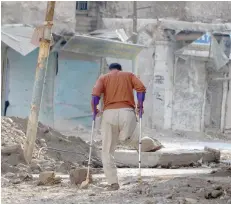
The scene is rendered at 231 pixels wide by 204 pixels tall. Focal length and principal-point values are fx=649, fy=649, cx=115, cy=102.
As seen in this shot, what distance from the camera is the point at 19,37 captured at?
723 inches

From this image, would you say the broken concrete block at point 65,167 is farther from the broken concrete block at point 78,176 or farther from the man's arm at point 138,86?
the man's arm at point 138,86

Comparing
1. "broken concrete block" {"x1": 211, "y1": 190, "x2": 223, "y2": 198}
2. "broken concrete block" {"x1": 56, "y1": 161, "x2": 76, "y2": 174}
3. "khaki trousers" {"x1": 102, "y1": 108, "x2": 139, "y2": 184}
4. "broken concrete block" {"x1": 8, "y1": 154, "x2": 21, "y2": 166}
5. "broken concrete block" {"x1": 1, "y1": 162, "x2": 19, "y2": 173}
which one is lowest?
"broken concrete block" {"x1": 56, "y1": 161, "x2": 76, "y2": 174}

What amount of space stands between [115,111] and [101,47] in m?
12.4

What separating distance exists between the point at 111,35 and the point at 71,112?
3.00 meters

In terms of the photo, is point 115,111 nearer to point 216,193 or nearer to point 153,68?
point 216,193

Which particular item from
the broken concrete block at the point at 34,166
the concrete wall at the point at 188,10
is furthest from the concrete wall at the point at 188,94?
the broken concrete block at the point at 34,166

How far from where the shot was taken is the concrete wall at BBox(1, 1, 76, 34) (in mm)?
20562

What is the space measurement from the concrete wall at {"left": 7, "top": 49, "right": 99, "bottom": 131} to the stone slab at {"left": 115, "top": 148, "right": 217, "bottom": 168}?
840cm

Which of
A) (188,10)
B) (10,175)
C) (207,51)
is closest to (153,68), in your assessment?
(207,51)

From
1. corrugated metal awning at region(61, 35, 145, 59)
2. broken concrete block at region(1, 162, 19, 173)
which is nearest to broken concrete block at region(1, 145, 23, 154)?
broken concrete block at region(1, 162, 19, 173)

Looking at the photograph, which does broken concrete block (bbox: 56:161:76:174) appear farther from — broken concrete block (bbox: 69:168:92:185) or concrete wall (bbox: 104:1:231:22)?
concrete wall (bbox: 104:1:231:22)

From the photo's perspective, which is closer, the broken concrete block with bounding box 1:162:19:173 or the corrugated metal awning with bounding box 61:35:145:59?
the broken concrete block with bounding box 1:162:19:173

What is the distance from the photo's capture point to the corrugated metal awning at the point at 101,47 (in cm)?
1989

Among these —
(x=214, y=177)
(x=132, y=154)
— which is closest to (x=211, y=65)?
(x=132, y=154)
